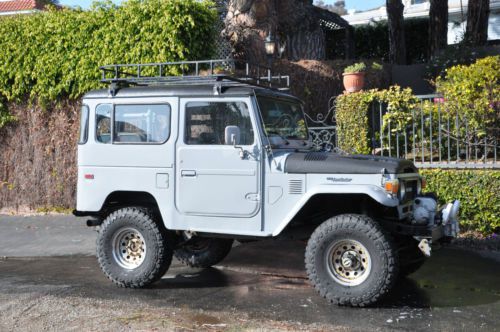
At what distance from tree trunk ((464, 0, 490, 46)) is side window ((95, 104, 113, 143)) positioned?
12348mm

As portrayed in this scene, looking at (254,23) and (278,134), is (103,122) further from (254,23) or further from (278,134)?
(254,23)

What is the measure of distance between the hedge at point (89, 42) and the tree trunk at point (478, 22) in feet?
27.4

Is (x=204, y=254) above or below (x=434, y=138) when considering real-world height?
below

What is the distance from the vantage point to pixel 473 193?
8453mm

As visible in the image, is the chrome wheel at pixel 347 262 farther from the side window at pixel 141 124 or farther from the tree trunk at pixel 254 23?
the tree trunk at pixel 254 23

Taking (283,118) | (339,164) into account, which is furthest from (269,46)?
(339,164)

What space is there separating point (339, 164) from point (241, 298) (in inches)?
68.3

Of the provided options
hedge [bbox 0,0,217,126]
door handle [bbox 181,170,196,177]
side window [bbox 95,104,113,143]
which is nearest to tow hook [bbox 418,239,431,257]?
door handle [bbox 181,170,196,177]

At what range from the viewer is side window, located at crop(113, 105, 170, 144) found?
670 cm

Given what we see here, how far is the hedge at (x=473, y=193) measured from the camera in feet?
27.2

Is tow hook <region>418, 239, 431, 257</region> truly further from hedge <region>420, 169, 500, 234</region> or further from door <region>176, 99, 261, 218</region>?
hedge <region>420, 169, 500, 234</region>

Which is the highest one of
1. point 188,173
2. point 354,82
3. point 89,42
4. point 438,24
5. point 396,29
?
point 438,24

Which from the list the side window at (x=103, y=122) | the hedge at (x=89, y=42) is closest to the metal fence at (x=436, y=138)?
the hedge at (x=89, y=42)

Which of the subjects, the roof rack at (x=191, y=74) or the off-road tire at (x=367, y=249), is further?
the roof rack at (x=191, y=74)
